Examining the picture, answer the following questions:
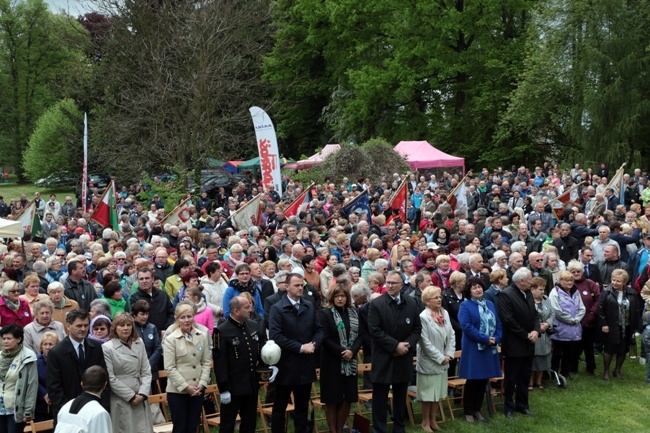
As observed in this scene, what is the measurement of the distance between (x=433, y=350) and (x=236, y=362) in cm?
216

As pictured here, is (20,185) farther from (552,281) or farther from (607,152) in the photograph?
(552,281)

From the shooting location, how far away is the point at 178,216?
1692 cm

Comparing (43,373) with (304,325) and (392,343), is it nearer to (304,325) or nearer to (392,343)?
(304,325)

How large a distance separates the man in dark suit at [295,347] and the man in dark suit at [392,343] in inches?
24.2

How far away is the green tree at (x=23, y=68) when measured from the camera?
195 feet

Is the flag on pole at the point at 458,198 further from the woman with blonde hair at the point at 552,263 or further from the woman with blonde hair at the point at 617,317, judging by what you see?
the woman with blonde hair at the point at 617,317

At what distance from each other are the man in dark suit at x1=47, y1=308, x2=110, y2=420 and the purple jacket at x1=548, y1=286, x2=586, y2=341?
19.3ft

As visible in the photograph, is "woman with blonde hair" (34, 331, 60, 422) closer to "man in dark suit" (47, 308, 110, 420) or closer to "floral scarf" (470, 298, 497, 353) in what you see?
"man in dark suit" (47, 308, 110, 420)

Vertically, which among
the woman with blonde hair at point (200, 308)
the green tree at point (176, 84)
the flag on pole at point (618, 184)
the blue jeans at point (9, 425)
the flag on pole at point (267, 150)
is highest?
the green tree at point (176, 84)

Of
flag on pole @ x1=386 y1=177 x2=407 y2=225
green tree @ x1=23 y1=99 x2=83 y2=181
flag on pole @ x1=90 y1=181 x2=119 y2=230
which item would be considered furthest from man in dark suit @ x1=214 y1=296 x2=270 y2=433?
green tree @ x1=23 y1=99 x2=83 y2=181

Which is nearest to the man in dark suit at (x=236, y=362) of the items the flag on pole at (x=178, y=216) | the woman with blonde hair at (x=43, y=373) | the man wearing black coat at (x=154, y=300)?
the man wearing black coat at (x=154, y=300)

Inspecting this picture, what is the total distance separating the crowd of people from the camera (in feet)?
22.0

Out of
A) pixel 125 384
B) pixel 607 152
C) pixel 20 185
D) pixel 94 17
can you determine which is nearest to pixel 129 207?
pixel 125 384

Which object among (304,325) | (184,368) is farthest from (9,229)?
(304,325)
